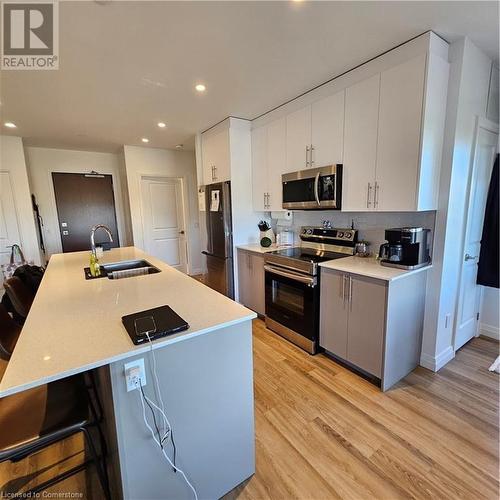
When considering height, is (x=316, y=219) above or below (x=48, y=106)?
below

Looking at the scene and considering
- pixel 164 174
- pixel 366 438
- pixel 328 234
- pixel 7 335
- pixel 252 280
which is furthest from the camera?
pixel 164 174

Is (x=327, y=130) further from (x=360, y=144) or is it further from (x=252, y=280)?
(x=252, y=280)

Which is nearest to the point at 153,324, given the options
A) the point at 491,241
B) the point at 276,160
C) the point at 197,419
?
the point at 197,419

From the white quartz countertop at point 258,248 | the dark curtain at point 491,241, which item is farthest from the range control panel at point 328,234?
the dark curtain at point 491,241

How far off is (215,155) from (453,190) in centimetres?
277

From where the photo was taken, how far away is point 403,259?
6.93 feet

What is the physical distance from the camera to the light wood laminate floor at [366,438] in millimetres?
1378

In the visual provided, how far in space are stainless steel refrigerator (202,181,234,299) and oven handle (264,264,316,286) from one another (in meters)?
0.79

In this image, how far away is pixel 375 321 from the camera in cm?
200

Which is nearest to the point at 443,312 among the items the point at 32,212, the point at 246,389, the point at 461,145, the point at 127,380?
the point at 461,145

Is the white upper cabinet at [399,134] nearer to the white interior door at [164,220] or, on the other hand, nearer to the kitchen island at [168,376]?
the kitchen island at [168,376]

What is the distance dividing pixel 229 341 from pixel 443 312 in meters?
2.00

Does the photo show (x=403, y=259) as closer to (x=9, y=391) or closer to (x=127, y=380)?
(x=127, y=380)

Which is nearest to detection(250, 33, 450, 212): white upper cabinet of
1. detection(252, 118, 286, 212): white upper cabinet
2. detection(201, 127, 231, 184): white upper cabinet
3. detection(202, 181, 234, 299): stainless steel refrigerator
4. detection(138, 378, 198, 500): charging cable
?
detection(252, 118, 286, 212): white upper cabinet
